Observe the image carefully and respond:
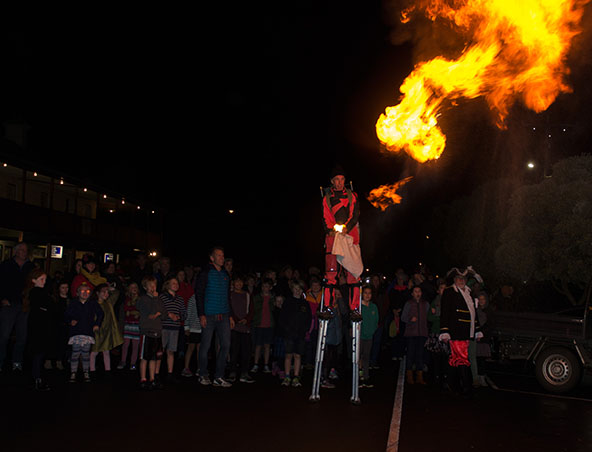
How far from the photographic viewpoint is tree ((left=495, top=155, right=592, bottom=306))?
1024 inches

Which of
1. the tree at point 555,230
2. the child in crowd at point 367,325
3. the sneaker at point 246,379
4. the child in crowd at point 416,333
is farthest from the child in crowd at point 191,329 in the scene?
the tree at point 555,230

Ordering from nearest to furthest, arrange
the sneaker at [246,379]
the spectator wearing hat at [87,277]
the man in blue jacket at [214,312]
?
the man in blue jacket at [214,312], the sneaker at [246,379], the spectator wearing hat at [87,277]

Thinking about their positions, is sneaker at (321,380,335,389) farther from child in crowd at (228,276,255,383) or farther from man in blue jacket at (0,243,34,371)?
man in blue jacket at (0,243,34,371)

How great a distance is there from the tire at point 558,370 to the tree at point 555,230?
15.7 m

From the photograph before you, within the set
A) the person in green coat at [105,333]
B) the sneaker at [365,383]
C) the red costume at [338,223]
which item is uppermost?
the red costume at [338,223]

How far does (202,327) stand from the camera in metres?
9.85

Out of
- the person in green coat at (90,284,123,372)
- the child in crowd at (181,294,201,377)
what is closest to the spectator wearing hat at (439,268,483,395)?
the child in crowd at (181,294,201,377)

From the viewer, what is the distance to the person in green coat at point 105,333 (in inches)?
445

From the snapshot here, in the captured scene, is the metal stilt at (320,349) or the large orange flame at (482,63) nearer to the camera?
the metal stilt at (320,349)

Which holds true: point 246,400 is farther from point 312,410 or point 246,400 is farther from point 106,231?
point 106,231

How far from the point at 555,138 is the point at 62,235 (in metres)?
28.3

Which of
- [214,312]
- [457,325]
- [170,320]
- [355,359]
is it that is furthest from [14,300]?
[457,325]

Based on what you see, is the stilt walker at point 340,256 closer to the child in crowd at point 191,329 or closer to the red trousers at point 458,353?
the red trousers at point 458,353

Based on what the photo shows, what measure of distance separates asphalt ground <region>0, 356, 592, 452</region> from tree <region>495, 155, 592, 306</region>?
17.0 meters
